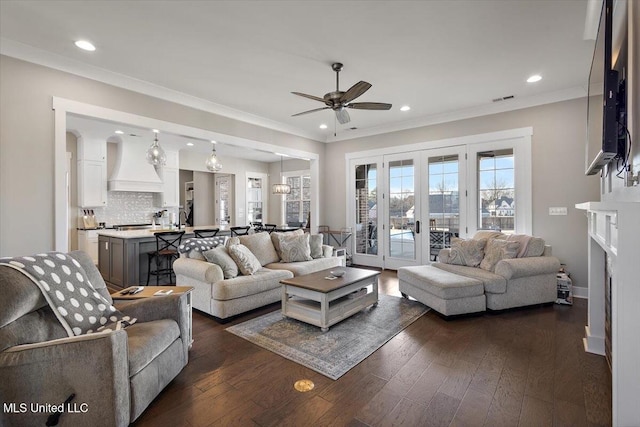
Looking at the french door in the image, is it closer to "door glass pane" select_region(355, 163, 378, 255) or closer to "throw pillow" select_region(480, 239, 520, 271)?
"door glass pane" select_region(355, 163, 378, 255)

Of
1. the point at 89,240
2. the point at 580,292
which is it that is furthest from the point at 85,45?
the point at 580,292

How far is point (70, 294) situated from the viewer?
1910 mm

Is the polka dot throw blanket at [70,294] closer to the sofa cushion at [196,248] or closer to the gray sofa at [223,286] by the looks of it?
the gray sofa at [223,286]

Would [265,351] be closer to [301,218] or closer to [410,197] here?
[410,197]

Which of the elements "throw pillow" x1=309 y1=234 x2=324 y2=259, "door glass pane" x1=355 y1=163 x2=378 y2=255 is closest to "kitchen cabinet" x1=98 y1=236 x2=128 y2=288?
"throw pillow" x1=309 y1=234 x2=324 y2=259

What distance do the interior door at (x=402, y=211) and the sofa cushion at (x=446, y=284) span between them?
197cm

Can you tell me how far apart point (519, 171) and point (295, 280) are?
3892 millimetres

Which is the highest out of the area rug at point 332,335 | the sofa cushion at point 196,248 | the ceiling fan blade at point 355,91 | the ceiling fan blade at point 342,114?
the ceiling fan blade at point 355,91

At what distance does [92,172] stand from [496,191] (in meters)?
8.12

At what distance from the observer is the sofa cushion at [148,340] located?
72.9 inches

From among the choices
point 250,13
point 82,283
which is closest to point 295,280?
point 82,283

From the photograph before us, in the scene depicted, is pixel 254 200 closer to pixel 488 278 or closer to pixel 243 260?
pixel 243 260

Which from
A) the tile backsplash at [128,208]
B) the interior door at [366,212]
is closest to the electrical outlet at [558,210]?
the interior door at [366,212]

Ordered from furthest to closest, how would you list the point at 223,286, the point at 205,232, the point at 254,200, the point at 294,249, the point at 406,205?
the point at 254,200 → the point at 406,205 → the point at 205,232 → the point at 294,249 → the point at 223,286
